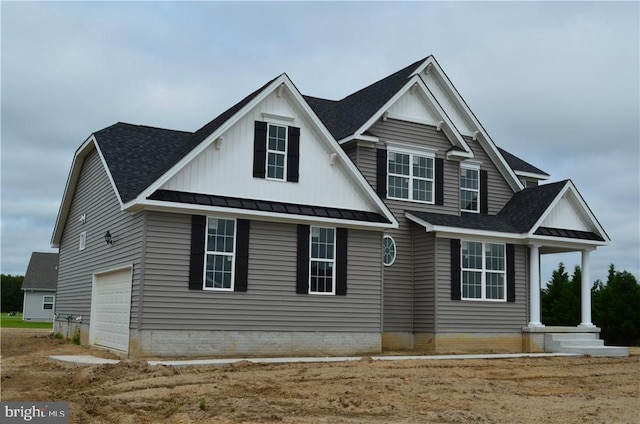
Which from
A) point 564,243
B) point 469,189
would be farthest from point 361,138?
point 564,243

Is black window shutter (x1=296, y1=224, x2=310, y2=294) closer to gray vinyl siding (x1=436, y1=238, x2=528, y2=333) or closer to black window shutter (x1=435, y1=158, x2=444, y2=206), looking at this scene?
gray vinyl siding (x1=436, y1=238, x2=528, y2=333)

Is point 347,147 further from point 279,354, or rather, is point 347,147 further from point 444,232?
point 279,354

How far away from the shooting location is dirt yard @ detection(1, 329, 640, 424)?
35.1 feet

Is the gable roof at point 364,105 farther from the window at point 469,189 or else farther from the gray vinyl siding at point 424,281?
the gray vinyl siding at point 424,281

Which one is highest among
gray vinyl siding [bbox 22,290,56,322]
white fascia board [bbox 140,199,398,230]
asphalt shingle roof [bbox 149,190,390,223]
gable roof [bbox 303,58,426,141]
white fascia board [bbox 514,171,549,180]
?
gable roof [bbox 303,58,426,141]

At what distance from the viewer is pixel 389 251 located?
2233 cm

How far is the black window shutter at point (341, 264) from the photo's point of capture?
19.6 meters

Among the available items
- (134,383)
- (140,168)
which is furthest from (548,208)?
(134,383)

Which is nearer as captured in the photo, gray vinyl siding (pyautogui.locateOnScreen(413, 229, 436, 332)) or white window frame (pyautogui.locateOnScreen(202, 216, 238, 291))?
white window frame (pyautogui.locateOnScreen(202, 216, 238, 291))

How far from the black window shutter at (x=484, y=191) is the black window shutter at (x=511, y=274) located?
210cm

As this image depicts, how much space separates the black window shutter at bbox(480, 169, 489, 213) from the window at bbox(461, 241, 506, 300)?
2140 mm

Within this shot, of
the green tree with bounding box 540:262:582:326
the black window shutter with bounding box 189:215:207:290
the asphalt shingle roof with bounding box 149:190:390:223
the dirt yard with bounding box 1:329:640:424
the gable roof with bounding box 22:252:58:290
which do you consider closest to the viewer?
the dirt yard with bounding box 1:329:640:424

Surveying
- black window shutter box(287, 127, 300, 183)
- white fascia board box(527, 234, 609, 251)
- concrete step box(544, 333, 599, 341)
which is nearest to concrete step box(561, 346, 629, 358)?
concrete step box(544, 333, 599, 341)

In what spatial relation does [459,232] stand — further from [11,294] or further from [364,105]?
[11,294]
